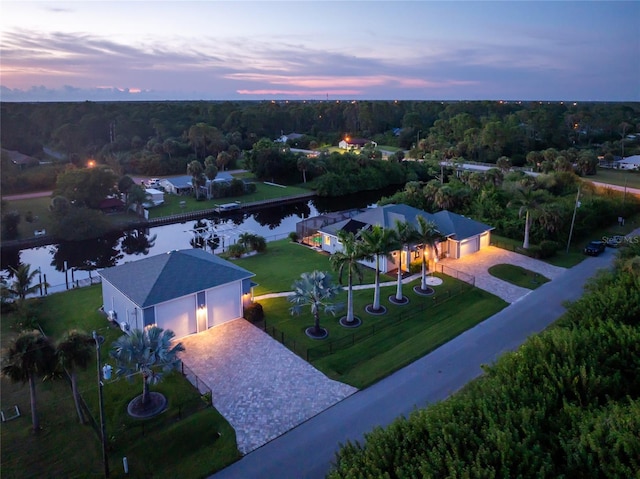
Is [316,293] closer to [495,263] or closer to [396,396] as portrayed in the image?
[396,396]

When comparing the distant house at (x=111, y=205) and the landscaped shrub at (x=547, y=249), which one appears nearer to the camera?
the landscaped shrub at (x=547, y=249)

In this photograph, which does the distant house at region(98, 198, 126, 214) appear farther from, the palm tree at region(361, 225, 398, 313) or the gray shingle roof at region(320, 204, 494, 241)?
the palm tree at region(361, 225, 398, 313)

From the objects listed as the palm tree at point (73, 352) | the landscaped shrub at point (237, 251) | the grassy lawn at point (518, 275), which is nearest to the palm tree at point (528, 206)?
the grassy lawn at point (518, 275)

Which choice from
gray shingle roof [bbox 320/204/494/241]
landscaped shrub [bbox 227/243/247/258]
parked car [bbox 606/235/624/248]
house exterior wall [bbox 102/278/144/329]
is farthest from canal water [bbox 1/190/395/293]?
parked car [bbox 606/235/624/248]

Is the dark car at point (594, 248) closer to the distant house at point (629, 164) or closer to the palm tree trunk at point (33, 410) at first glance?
the palm tree trunk at point (33, 410)

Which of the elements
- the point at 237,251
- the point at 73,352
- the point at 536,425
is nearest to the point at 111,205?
the point at 237,251
